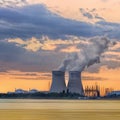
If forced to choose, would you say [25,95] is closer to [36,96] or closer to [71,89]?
[36,96]

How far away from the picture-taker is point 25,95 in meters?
155

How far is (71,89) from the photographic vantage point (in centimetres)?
10512

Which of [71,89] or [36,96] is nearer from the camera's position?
[71,89]

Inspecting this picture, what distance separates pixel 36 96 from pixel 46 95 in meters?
7.43

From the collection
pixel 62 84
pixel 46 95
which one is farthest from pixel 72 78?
pixel 46 95
